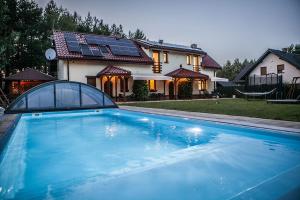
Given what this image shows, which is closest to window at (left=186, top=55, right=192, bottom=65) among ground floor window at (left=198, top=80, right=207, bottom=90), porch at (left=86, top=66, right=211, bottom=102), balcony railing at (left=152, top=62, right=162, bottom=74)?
porch at (left=86, top=66, right=211, bottom=102)

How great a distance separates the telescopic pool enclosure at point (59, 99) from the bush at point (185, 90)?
15.5m

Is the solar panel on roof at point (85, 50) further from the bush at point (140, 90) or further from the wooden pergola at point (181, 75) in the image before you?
the wooden pergola at point (181, 75)

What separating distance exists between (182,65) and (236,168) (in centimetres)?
2703

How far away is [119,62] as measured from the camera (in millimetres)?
25391

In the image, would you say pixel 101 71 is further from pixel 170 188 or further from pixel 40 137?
pixel 170 188

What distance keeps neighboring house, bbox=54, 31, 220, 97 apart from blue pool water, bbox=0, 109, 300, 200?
13.9 metres

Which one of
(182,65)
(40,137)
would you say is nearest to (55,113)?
(40,137)

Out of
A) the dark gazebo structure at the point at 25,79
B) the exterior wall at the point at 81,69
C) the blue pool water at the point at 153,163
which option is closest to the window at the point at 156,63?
the exterior wall at the point at 81,69

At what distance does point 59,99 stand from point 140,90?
37.8ft

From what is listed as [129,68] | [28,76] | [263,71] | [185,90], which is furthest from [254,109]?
[263,71]

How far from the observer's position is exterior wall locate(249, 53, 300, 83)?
94.3 feet

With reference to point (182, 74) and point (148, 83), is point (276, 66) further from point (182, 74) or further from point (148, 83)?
point (148, 83)

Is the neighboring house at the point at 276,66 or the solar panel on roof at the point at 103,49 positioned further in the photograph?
the neighboring house at the point at 276,66

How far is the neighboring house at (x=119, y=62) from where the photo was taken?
2256cm
